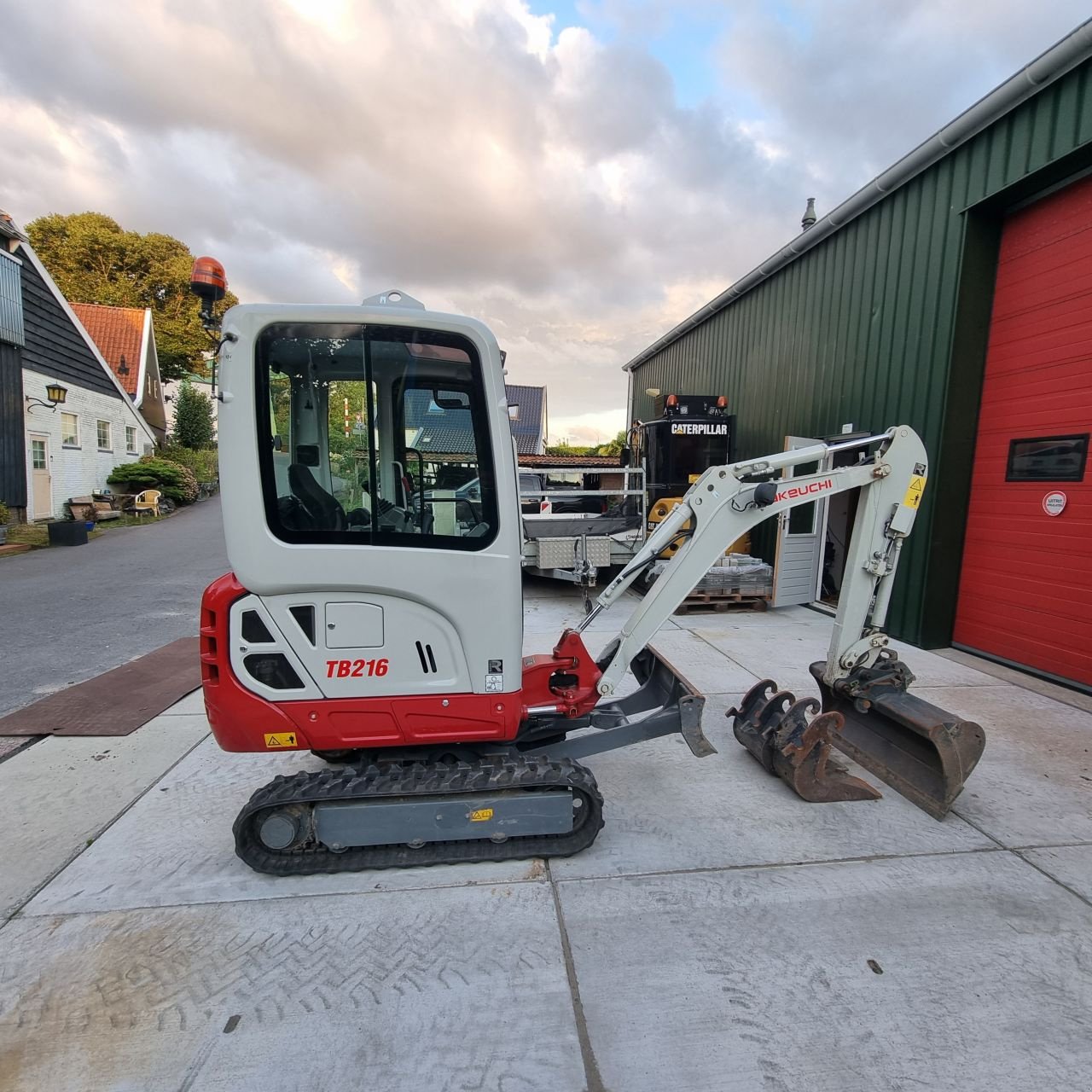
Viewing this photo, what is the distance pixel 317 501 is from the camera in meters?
2.45

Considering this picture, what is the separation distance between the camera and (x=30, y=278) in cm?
1406

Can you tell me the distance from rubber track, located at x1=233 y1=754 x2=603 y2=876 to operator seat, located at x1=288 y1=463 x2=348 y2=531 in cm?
114

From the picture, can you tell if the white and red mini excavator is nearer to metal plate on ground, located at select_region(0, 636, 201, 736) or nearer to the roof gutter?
metal plate on ground, located at select_region(0, 636, 201, 736)

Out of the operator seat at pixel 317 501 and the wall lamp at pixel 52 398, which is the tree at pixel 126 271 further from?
the operator seat at pixel 317 501

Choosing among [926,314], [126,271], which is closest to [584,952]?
[926,314]

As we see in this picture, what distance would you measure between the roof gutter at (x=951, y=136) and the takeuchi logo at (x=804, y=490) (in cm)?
457

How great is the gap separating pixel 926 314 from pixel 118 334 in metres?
28.6

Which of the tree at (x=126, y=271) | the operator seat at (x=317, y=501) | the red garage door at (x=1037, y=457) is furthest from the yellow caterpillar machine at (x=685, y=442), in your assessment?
the tree at (x=126, y=271)

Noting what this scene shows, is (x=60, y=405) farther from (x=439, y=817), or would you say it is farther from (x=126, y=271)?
(x=126, y=271)

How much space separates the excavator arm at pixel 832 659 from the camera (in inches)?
120

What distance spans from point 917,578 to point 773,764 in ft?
13.0

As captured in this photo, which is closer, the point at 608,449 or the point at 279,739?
the point at 279,739

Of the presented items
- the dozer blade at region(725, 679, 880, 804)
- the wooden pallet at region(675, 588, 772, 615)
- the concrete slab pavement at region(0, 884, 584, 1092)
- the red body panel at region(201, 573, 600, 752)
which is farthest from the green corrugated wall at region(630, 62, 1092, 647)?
the concrete slab pavement at region(0, 884, 584, 1092)

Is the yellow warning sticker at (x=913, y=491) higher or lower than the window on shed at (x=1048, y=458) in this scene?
lower
